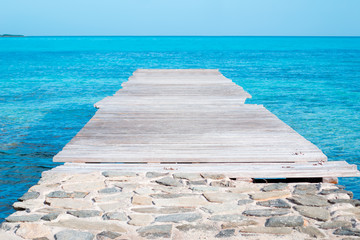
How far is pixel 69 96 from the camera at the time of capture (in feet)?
74.3

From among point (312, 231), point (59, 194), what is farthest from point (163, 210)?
point (312, 231)

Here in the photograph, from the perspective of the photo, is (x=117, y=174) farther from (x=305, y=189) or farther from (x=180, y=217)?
(x=305, y=189)

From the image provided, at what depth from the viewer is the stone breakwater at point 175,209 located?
421cm

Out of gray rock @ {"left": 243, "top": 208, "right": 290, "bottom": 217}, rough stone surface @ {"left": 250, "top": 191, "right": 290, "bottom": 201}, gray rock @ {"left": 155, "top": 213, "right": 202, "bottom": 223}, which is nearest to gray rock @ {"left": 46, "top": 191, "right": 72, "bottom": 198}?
gray rock @ {"left": 155, "top": 213, "right": 202, "bottom": 223}

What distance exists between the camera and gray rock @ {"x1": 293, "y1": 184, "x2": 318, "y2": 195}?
5324mm

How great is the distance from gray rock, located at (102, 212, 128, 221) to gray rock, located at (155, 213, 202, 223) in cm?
34

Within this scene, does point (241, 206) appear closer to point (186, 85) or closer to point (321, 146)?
point (321, 146)

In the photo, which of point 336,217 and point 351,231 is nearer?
point 351,231

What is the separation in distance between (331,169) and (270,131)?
2.12 metres

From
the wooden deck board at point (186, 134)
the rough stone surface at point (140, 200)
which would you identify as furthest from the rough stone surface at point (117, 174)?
the rough stone surface at point (140, 200)

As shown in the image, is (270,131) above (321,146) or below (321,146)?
above

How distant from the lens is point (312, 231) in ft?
13.8

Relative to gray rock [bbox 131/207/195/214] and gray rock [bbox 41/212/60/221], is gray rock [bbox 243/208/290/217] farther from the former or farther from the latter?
gray rock [bbox 41/212/60/221]

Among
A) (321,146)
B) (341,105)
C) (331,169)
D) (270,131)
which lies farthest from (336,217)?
(341,105)
